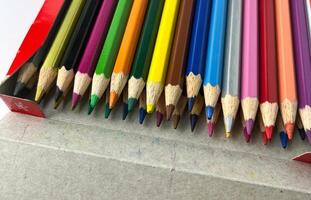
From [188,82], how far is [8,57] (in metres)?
0.27

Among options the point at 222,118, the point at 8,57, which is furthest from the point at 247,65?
the point at 8,57

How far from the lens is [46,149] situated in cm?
37

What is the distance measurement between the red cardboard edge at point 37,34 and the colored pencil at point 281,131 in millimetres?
287

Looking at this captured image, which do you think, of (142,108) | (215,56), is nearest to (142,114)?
(142,108)

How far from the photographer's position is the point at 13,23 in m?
0.53

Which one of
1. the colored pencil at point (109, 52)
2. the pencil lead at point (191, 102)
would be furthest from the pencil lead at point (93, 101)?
the pencil lead at point (191, 102)

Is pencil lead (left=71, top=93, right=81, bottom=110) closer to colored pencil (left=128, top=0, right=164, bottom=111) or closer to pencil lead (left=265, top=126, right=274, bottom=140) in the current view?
colored pencil (left=128, top=0, right=164, bottom=111)

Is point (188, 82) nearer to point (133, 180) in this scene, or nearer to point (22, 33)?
point (133, 180)

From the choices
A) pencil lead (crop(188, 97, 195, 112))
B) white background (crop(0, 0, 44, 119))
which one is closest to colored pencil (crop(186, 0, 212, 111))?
pencil lead (crop(188, 97, 195, 112))

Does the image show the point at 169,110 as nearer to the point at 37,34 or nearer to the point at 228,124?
the point at 228,124

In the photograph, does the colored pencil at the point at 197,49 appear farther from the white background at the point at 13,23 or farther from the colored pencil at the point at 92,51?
the white background at the point at 13,23

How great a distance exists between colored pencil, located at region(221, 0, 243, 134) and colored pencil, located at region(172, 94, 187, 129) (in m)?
0.04

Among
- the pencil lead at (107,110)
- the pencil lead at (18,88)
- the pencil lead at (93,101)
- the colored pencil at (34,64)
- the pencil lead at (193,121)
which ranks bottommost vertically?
the pencil lead at (193,121)

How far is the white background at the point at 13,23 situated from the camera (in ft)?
1.62
